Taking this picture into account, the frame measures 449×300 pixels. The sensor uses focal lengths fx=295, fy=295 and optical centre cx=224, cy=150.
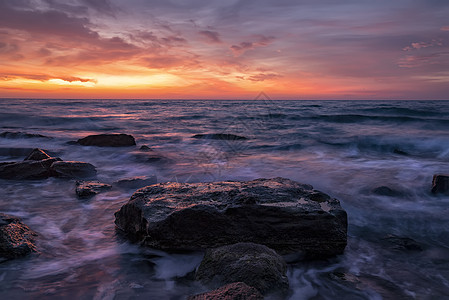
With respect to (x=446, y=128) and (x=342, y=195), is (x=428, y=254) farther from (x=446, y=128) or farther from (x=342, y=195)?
(x=446, y=128)

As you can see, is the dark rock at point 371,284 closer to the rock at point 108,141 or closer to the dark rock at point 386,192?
the dark rock at point 386,192

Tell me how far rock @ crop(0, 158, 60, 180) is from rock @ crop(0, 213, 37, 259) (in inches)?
114

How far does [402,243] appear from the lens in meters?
3.53

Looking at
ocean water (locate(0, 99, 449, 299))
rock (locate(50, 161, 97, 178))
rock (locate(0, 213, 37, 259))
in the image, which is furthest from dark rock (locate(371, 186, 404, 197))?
rock (locate(50, 161, 97, 178))

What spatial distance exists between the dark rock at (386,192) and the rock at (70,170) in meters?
5.82

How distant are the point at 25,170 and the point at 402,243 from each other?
649 centimetres

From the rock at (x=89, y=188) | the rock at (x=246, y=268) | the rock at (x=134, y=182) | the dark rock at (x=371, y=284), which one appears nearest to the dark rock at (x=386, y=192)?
the dark rock at (x=371, y=284)

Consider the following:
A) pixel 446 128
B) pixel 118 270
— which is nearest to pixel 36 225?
pixel 118 270

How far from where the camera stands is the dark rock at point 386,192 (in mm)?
5520

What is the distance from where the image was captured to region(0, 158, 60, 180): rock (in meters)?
5.71

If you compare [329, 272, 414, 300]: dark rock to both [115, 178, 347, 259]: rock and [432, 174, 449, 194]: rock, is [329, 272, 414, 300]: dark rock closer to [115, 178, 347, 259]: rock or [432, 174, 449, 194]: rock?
[115, 178, 347, 259]: rock

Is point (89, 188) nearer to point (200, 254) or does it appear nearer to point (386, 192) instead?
point (200, 254)

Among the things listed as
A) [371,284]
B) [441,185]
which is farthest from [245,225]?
[441,185]

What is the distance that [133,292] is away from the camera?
8.09ft
